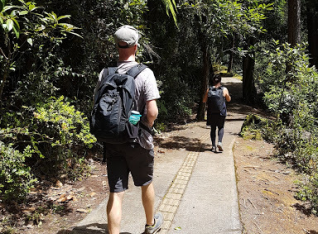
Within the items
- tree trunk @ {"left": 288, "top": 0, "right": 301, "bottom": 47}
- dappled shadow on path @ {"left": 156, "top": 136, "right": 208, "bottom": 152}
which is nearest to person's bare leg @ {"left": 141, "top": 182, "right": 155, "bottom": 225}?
dappled shadow on path @ {"left": 156, "top": 136, "right": 208, "bottom": 152}

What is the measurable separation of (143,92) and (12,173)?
90.4 inches

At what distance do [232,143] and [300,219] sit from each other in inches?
150

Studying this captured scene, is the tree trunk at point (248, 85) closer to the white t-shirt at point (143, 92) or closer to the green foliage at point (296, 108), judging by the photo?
the green foliage at point (296, 108)

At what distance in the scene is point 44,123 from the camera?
14.2 ft

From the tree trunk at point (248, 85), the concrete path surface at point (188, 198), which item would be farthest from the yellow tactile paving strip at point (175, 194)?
the tree trunk at point (248, 85)

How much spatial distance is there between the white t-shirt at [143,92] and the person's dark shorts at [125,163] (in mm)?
95

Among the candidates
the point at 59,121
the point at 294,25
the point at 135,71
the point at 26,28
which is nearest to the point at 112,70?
the point at 135,71

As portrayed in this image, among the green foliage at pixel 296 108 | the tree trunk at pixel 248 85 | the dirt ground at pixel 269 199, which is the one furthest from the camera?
the tree trunk at pixel 248 85

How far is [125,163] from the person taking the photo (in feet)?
8.98

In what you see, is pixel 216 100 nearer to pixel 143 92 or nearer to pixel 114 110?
pixel 143 92

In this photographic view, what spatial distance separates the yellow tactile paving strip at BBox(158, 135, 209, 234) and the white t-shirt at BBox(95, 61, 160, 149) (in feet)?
4.20

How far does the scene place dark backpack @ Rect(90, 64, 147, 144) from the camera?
241 cm

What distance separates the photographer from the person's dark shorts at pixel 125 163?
2.65 m

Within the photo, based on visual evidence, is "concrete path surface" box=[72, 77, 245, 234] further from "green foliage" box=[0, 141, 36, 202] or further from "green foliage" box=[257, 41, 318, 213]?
"green foliage" box=[257, 41, 318, 213]
